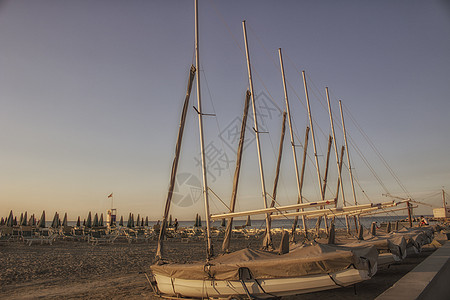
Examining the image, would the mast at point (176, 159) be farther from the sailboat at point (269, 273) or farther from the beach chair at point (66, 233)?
the beach chair at point (66, 233)

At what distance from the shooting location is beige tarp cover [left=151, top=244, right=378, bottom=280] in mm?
7512

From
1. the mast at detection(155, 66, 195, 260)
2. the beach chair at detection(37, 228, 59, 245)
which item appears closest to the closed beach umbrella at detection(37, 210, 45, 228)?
the beach chair at detection(37, 228, 59, 245)

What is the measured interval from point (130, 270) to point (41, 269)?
3937 mm

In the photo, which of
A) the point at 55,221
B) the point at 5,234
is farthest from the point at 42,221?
the point at 5,234

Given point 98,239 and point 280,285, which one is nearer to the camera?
point 280,285

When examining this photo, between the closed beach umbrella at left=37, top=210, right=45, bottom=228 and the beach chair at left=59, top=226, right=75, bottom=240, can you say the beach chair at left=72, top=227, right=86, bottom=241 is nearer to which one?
the beach chair at left=59, top=226, right=75, bottom=240

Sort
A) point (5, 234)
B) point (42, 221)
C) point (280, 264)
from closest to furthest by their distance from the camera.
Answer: point (280, 264) < point (5, 234) < point (42, 221)

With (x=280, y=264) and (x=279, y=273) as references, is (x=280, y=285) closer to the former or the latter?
(x=279, y=273)

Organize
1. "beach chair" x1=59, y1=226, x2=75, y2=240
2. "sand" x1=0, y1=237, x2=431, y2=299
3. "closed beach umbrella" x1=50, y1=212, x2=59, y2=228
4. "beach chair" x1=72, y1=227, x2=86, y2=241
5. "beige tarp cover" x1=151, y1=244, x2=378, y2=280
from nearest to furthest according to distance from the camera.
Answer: "beige tarp cover" x1=151, y1=244, x2=378, y2=280
"sand" x1=0, y1=237, x2=431, y2=299
"beach chair" x1=59, y1=226, x2=75, y2=240
"beach chair" x1=72, y1=227, x2=86, y2=241
"closed beach umbrella" x1=50, y1=212, x2=59, y2=228

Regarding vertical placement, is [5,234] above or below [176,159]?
below

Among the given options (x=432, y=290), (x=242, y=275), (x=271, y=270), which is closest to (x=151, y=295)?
(x=242, y=275)

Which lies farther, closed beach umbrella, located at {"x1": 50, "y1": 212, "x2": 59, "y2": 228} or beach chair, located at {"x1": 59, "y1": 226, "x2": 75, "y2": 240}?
closed beach umbrella, located at {"x1": 50, "y1": 212, "x2": 59, "y2": 228}

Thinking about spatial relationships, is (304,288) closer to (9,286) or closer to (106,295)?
(106,295)

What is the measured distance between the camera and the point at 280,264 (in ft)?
25.0
